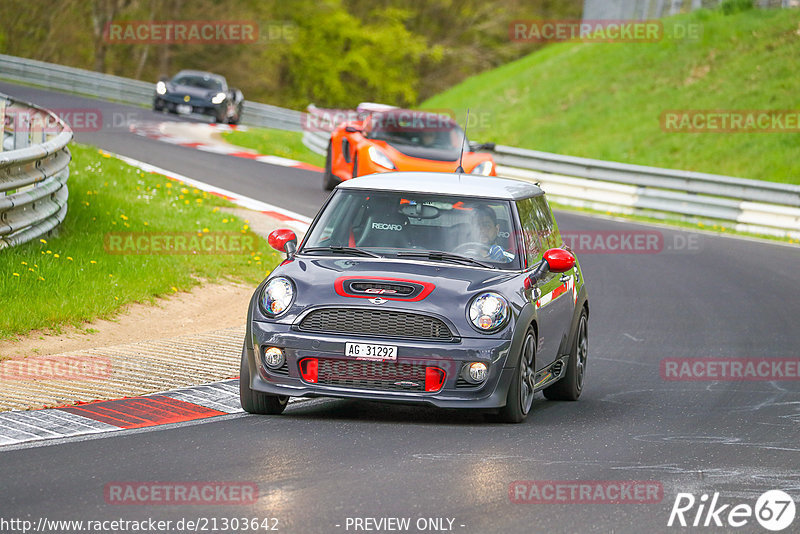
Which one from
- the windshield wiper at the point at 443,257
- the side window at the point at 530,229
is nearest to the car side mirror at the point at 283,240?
the windshield wiper at the point at 443,257

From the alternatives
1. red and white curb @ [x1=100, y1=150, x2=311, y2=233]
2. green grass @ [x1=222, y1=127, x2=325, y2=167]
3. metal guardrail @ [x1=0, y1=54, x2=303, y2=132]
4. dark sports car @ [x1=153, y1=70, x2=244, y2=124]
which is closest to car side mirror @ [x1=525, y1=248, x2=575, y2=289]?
red and white curb @ [x1=100, y1=150, x2=311, y2=233]

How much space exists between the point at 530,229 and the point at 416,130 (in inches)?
448

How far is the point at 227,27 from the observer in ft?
192

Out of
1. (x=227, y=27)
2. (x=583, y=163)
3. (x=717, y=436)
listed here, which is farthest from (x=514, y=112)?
(x=717, y=436)

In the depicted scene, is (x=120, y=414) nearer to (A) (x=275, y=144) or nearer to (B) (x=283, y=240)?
(B) (x=283, y=240)

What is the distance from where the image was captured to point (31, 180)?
40.8 ft

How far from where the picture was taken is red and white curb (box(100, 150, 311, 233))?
1864 cm

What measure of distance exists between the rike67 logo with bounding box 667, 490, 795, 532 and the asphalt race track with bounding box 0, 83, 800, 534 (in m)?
0.04

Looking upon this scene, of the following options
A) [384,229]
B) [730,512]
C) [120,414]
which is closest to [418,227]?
[384,229]

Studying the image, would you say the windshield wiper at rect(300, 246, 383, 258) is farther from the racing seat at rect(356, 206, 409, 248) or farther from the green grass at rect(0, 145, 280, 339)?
the green grass at rect(0, 145, 280, 339)

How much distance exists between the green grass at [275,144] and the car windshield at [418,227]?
2040cm

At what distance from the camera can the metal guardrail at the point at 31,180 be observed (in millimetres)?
11922

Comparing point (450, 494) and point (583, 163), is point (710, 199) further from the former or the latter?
point (450, 494)

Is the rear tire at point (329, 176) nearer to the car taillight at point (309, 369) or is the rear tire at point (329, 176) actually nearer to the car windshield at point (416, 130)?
the car windshield at point (416, 130)
